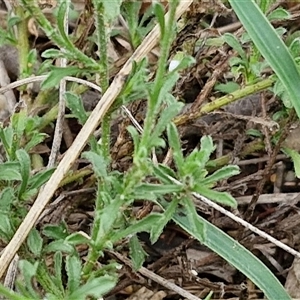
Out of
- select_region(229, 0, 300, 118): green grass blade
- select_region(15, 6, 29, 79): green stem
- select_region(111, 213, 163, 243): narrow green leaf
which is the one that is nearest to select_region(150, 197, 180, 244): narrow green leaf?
select_region(111, 213, 163, 243): narrow green leaf

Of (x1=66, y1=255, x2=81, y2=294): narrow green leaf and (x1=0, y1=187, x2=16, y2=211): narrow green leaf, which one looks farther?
(x1=0, y1=187, x2=16, y2=211): narrow green leaf

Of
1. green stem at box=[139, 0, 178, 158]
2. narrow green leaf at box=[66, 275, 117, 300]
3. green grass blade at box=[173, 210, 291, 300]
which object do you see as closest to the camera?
green stem at box=[139, 0, 178, 158]

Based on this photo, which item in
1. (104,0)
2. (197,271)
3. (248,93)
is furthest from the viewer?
(197,271)

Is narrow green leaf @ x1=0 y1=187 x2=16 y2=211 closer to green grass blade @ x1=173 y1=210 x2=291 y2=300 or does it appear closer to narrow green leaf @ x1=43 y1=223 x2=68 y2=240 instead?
narrow green leaf @ x1=43 y1=223 x2=68 y2=240

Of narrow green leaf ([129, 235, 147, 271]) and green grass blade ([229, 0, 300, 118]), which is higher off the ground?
green grass blade ([229, 0, 300, 118])

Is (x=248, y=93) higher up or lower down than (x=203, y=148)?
lower down

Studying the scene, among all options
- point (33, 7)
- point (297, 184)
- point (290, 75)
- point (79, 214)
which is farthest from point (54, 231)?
point (297, 184)

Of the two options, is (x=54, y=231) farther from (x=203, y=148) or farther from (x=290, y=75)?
(x=290, y=75)
